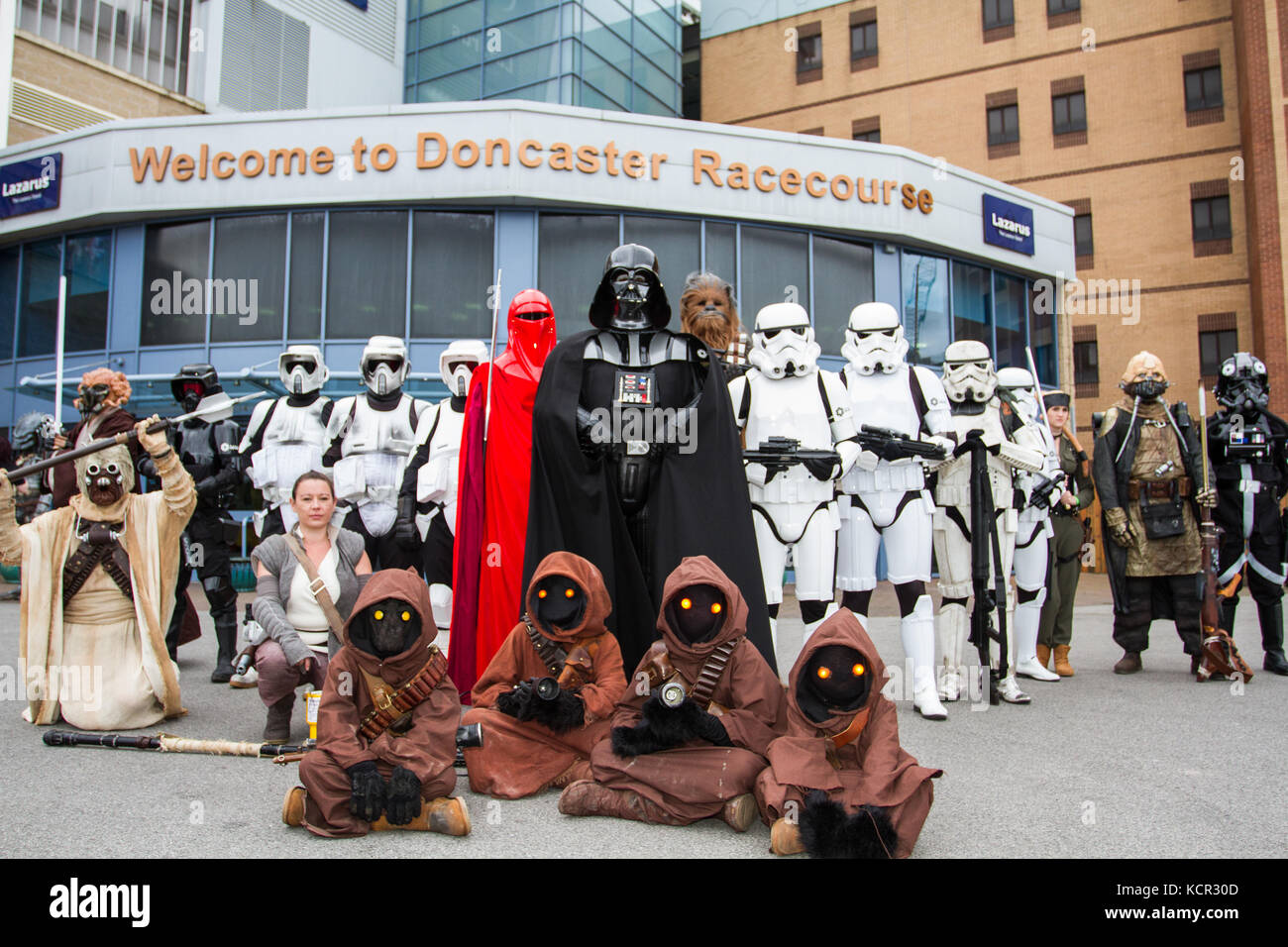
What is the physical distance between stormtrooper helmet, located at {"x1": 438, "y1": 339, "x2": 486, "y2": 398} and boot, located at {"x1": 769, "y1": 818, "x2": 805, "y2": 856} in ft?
11.8

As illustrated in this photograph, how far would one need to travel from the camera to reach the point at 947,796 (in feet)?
11.2

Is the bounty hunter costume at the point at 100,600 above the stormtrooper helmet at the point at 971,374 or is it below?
below

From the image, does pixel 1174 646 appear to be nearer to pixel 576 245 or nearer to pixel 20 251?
pixel 576 245

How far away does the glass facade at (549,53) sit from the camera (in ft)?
60.2

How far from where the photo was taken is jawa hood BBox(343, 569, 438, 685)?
3135mm

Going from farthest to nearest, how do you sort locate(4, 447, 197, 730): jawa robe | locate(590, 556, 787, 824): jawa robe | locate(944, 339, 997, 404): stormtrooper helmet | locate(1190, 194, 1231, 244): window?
locate(1190, 194, 1231, 244): window, locate(944, 339, 997, 404): stormtrooper helmet, locate(4, 447, 197, 730): jawa robe, locate(590, 556, 787, 824): jawa robe

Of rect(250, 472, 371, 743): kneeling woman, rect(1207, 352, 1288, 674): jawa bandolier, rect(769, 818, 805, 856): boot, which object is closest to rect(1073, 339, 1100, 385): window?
rect(1207, 352, 1288, 674): jawa bandolier

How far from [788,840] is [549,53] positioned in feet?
60.3

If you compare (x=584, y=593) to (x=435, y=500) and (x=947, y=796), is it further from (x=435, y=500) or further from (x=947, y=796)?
(x=435, y=500)

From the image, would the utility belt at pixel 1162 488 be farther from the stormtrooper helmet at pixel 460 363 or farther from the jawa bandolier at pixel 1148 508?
the stormtrooper helmet at pixel 460 363

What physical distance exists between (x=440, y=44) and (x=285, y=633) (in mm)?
19853

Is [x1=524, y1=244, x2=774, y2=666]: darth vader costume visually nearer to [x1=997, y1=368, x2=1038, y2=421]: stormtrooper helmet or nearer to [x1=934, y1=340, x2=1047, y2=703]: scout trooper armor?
[x1=934, y1=340, x2=1047, y2=703]: scout trooper armor

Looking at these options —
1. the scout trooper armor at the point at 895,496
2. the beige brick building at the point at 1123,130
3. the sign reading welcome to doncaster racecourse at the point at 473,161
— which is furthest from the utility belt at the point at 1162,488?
the beige brick building at the point at 1123,130

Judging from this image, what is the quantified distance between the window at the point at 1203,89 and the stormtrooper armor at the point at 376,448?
931 inches
